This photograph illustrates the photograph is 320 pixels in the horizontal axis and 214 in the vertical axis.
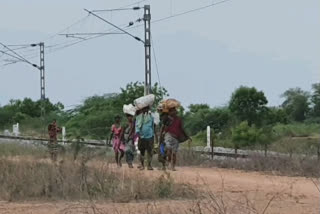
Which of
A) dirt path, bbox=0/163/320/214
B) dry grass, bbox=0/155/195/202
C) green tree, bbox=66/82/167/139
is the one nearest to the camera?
dirt path, bbox=0/163/320/214

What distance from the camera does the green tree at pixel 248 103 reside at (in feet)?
164

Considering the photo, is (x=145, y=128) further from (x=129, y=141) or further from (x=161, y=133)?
(x=129, y=141)

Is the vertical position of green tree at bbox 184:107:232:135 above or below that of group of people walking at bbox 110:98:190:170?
above

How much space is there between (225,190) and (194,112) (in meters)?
40.4

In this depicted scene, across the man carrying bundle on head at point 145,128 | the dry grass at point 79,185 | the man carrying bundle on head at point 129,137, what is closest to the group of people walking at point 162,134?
the man carrying bundle on head at point 145,128

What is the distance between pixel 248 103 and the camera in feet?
165

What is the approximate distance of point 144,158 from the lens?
18.9 metres

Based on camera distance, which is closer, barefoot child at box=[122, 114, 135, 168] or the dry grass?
the dry grass

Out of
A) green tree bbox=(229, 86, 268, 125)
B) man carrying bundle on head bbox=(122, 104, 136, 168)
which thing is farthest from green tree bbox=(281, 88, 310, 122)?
man carrying bundle on head bbox=(122, 104, 136, 168)

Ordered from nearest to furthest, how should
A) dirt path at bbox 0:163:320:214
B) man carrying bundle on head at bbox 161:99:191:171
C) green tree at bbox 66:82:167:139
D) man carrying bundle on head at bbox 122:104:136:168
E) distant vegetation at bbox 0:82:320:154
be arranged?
dirt path at bbox 0:163:320:214
man carrying bundle on head at bbox 161:99:191:171
man carrying bundle on head at bbox 122:104:136:168
distant vegetation at bbox 0:82:320:154
green tree at bbox 66:82:167:139

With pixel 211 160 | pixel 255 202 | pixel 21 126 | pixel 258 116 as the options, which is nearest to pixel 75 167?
pixel 255 202

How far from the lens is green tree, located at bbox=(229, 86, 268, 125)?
50.0 meters

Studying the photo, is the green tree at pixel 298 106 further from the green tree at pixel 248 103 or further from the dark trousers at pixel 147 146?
the dark trousers at pixel 147 146

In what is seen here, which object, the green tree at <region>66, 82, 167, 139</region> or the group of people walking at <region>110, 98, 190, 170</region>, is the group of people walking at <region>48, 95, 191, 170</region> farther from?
the green tree at <region>66, 82, 167, 139</region>
